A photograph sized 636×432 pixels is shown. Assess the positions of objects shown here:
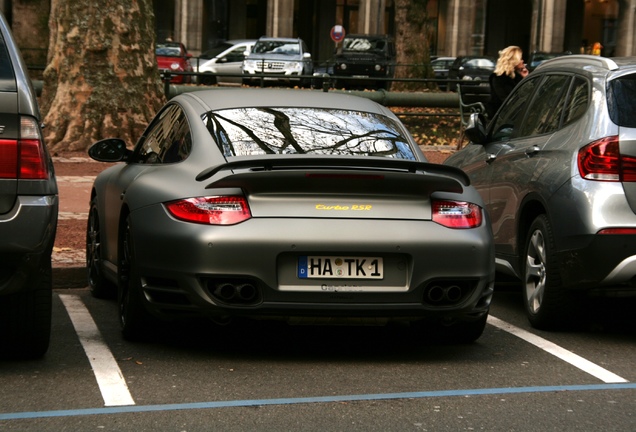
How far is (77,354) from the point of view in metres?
6.86

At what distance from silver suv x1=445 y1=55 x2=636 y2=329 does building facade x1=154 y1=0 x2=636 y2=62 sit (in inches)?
2167

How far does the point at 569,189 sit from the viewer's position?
7.67 m

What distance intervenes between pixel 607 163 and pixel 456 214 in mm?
1208

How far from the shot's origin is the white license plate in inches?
256

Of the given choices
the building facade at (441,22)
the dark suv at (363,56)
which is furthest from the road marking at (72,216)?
the building facade at (441,22)

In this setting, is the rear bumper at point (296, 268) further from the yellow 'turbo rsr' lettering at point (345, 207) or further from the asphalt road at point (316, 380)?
the asphalt road at point (316, 380)

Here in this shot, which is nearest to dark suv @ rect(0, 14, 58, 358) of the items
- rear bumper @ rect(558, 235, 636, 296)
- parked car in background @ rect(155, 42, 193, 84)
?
rear bumper @ rect(558, 235, 636, 296)

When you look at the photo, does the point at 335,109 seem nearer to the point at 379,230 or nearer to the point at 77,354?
the point at 379,230

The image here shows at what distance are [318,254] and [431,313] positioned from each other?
68 cm

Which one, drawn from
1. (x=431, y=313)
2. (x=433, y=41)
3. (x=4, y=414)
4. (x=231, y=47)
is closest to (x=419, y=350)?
(x=431, y=313)

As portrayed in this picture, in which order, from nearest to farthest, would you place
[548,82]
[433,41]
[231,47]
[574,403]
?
[574,403] < [548,82] < [231,47] < [433,41]

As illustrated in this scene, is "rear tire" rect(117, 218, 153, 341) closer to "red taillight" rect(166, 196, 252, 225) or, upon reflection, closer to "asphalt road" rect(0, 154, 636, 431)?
"asphalt road" rect(0, 154, 636, 431)

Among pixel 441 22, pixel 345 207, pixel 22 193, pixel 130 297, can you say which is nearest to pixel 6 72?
pixel 22 193

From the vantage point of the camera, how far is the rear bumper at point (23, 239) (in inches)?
241
